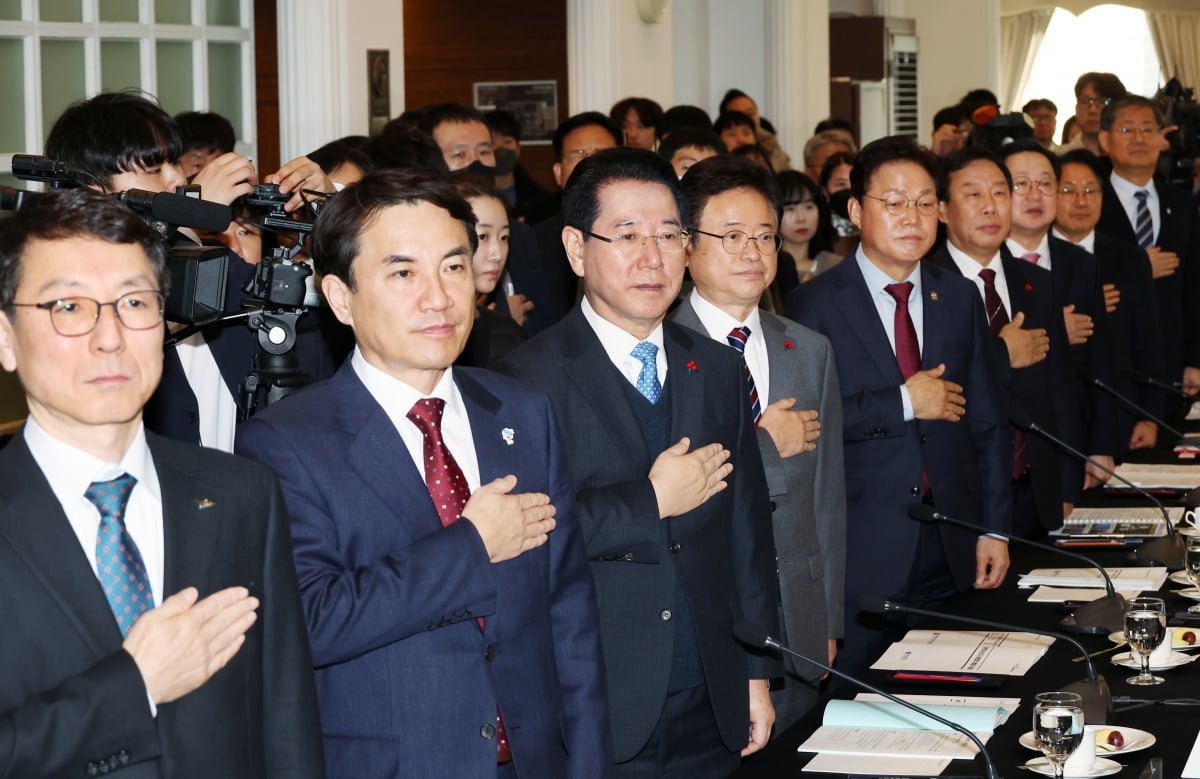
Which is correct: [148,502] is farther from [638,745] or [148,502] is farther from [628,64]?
[628,64]

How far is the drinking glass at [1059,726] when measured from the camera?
2246 mm

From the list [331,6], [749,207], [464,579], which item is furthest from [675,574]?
[331,6]

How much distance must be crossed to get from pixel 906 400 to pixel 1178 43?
16110 mm

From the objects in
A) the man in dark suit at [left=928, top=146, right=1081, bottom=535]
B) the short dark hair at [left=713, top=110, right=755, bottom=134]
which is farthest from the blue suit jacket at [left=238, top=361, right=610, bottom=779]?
the short dark hair at [left=713, top=110, right=755, bottom=134]

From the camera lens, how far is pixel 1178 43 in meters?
18.0

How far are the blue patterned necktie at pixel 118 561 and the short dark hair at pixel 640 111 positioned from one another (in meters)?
5.31

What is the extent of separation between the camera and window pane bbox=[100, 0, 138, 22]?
4.58 metres

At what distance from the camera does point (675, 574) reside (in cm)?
271

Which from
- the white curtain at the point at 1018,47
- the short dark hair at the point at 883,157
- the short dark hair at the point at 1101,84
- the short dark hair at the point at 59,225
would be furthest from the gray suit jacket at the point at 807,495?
the white curtain at the point at 1018,47

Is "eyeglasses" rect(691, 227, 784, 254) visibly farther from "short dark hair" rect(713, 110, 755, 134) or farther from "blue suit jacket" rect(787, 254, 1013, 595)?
"short dark hair" rect(713, 110, 755, 134)

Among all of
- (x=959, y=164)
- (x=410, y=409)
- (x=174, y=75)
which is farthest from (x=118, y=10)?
(x=410, y=409)

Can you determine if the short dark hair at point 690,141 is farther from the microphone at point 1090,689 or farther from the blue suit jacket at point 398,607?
the blue suit jacket at point 398,607

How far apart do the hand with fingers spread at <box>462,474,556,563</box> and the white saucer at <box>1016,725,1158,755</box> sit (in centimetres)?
86

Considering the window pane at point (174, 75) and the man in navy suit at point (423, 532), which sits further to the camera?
the window pane at point (174, 75)
